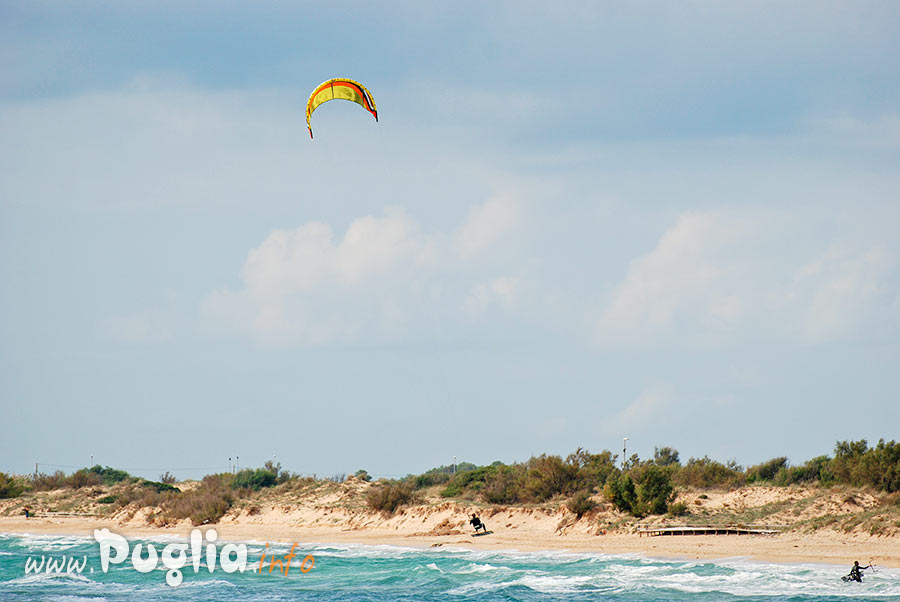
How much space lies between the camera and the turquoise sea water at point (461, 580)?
21.7 m

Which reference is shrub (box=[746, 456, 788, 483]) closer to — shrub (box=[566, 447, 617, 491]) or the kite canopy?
shrub (box=[566, 447, 617, 491])

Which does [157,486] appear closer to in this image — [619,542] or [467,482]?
[467,482]

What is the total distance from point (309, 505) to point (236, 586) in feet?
55.6

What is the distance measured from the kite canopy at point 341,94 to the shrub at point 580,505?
50.8 ft

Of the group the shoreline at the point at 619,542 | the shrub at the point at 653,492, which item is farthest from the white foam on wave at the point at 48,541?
the shrub at the point at 653,492

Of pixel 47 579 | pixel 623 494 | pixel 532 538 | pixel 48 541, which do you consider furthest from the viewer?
pixel 48 541

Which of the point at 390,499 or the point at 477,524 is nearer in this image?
the point at 477,524

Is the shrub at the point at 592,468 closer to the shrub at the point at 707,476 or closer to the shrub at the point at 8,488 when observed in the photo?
the shrub at the point at 707,476

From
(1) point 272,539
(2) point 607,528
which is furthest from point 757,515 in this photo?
(1) point 272,539

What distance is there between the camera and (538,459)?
1586 inches

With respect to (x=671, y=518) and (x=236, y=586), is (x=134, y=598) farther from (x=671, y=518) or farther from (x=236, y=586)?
(x=671, y=518)

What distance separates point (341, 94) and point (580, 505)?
16517mm

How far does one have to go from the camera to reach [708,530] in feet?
95.1

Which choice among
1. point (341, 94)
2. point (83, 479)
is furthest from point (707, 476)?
point (83, 479)
